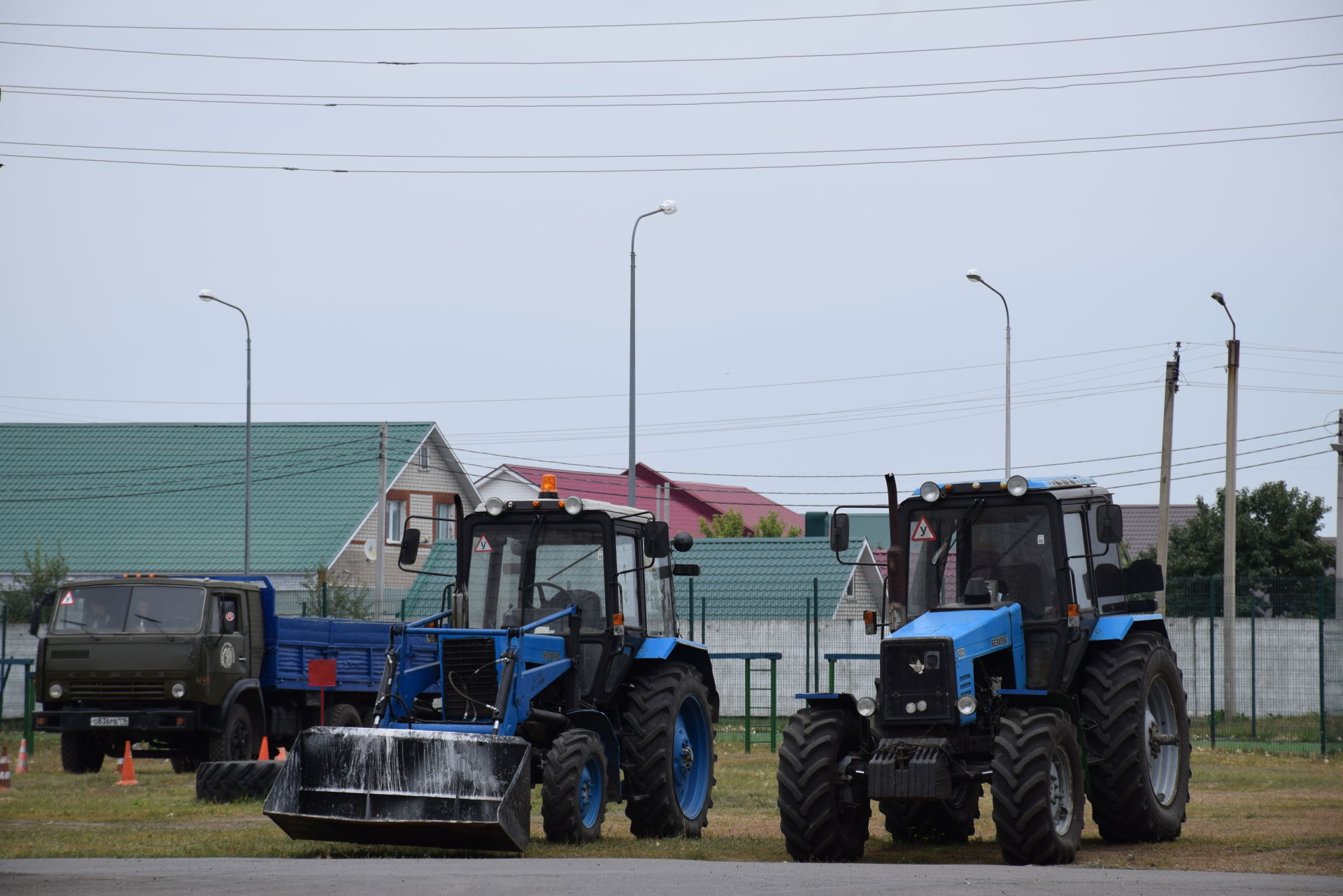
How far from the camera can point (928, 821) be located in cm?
1234

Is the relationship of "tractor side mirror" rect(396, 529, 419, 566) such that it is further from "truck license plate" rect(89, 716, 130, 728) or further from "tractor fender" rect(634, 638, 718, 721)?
"truck license plate" rect(89, 716, 130, 728)

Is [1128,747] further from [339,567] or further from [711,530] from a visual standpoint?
[711,530]

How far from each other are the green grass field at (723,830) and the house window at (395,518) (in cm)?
2277

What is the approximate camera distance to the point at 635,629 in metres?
13.0

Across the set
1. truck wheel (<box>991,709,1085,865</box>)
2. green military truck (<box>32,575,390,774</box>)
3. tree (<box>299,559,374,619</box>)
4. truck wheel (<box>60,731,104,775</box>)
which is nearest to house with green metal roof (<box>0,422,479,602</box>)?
tree (<box>299,559,374,619</box>)

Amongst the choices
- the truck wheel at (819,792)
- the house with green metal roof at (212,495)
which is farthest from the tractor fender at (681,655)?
the house with green metal roof at (212,495)

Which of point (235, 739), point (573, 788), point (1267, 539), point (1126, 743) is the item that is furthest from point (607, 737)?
point (1267, 539)

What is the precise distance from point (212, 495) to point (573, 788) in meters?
31.8

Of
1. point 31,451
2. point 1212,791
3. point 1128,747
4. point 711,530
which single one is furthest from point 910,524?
point 711,530

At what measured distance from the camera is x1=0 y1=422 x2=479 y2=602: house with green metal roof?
129ft

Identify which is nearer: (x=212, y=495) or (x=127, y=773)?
(x=127, y=773)

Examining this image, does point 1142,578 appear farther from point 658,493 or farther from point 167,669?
point 658,493

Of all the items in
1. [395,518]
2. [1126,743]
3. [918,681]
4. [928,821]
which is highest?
[395,518]

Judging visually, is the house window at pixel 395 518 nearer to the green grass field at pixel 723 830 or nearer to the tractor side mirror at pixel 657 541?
the green grass field at pixel 723 830
